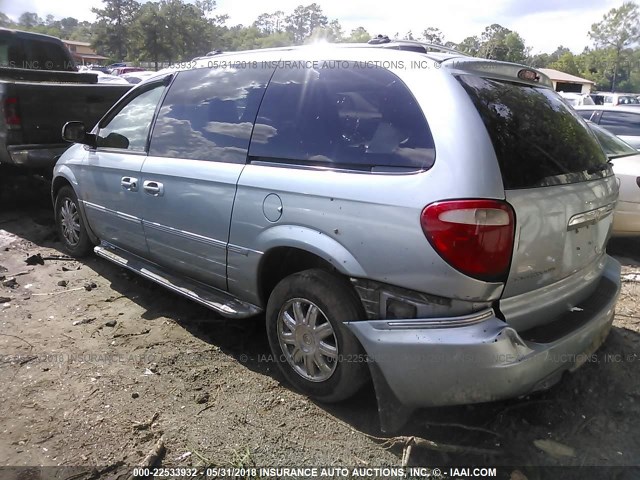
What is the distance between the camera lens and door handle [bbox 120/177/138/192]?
12.5 feet

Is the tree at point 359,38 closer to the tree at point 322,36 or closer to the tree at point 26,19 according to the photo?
the tree at point 322,36

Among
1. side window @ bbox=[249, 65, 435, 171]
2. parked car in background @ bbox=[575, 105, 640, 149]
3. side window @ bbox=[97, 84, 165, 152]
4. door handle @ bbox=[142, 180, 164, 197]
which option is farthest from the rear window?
parked car in background @ bbox=[575, 105, 640, 149]

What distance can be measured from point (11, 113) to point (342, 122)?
4905 millimetres

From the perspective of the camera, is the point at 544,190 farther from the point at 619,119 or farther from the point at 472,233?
the point at 619,119

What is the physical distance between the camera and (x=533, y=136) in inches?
97.5

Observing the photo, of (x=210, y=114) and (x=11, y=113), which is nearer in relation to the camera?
(x=210, y=114)

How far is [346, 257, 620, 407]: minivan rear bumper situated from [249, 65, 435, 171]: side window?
742mm

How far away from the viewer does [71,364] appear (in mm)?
3289

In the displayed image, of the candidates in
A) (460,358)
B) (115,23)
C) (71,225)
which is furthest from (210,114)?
(115,23)

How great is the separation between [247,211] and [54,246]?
3764 millimetres

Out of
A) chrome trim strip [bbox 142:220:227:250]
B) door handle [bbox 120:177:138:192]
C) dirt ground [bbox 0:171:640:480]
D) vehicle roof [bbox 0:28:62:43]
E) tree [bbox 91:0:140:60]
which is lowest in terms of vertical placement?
dirt ground [bbox 0:171:640:480]

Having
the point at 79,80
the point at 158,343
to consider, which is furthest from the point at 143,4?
the point at 158,343

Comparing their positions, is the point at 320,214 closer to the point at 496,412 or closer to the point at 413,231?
the point at 413,231

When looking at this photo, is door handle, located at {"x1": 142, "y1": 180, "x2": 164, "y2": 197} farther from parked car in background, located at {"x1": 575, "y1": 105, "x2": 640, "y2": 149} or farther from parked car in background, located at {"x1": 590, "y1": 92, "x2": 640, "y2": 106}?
parked car in background, located at {"x1": 590, "y1": 92, "x2": 640, "y2": 106}
